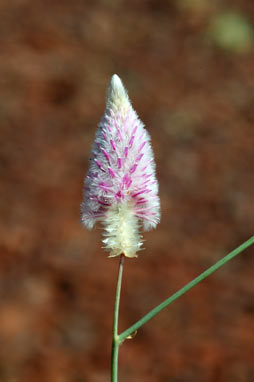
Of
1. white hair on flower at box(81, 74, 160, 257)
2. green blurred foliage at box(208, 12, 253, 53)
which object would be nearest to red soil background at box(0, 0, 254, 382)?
green blurred foliage at box(208, 12, 253, 53)

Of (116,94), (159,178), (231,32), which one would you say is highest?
(231,32)

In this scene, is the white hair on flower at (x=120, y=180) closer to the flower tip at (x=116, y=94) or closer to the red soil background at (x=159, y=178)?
the flower tip at (x=116, y=94)

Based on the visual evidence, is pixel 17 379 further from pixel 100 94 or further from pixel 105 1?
pixel 105 1

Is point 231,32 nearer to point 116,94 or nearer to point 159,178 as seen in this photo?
point 159,178

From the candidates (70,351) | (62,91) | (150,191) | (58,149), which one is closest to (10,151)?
(58,149)

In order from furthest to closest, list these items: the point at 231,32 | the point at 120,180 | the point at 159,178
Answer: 1. the point at 231,32
2. the point at 159,178
3. the point at 120,180

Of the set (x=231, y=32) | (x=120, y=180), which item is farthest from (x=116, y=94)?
(x=231, y=32)
